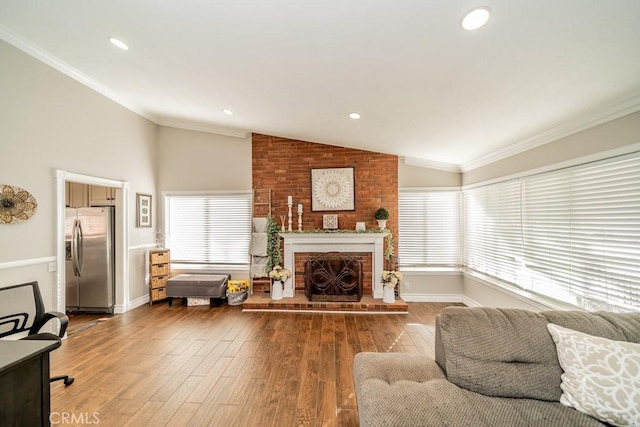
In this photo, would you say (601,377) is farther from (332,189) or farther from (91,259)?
(91,259)

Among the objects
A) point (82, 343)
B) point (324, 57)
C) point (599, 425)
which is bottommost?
point (82, 343)

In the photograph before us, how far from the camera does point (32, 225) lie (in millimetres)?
2854

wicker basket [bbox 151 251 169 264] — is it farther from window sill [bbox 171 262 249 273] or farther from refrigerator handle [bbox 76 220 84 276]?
refrigerator handle [bbox 76 220 84 276]

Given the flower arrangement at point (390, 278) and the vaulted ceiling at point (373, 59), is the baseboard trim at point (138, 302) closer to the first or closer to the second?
the vaulted ceiling at point (373, 59)

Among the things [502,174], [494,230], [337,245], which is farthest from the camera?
[337,245]

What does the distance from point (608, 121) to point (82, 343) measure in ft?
19.0

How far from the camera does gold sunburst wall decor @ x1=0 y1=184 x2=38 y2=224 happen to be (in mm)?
2602

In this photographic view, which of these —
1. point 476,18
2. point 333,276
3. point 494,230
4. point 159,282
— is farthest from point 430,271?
point 159,282

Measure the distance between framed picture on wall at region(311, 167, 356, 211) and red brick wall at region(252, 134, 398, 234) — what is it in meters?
0.08

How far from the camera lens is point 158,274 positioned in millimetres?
4457

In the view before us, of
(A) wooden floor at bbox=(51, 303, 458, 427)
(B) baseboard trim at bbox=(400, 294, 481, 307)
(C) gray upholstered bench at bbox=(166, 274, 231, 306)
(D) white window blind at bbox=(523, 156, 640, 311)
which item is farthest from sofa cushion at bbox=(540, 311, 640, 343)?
(C) gray upholstered bench at bbox=(166, 274, 231, 306)

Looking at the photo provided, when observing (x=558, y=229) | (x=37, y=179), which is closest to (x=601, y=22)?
(x=558, y=229)

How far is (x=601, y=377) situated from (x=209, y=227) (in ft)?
16.5

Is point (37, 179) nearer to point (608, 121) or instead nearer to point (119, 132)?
point (119, 132)
